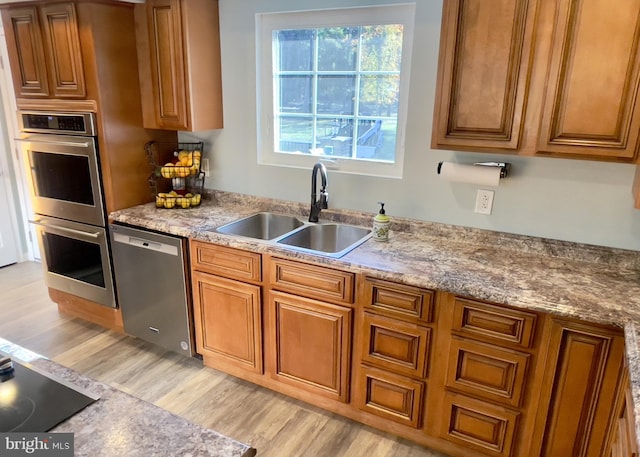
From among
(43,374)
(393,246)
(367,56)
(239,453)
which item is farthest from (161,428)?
(367,56)

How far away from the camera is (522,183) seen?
2088 millimetres

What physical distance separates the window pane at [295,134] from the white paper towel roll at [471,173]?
0.89 m

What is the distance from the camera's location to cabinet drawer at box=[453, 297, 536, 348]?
167cm

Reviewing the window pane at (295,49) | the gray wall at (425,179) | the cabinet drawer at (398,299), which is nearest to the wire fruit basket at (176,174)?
the gray wall at (425,179)

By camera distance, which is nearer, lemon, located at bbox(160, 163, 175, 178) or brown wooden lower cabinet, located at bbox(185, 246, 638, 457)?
brown wooden lower cabinet, located at bbox(185, 246, 638, 457)

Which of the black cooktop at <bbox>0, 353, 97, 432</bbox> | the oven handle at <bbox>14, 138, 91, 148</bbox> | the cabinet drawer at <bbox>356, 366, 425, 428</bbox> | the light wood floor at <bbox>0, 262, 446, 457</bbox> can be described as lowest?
the light wood floor at <bbox>0, 262, 446, 457</bbox>

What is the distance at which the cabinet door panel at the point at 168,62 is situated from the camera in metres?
2.47

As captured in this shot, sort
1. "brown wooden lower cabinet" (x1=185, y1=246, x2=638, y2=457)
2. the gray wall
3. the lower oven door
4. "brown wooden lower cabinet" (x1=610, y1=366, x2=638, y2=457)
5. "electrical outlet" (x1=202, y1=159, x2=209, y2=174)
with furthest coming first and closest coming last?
"electrical outlet" (x1=202, y1=159, x2=209, y2=174) → the lower oven door → the gray wall → "brown wooden lower cabinet" (x1=185, y1=246, x2=638, y2=457) → "brown wooden lower cabinet" (x1=610, y1=366, x2=638, y2=457)

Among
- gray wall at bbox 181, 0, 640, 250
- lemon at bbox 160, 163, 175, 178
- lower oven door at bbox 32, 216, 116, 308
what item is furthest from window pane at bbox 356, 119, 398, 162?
lower oven door at bbox 32, 216, 116, 308

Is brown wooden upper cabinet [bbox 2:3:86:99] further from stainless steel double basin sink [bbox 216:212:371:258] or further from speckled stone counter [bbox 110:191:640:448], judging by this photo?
stainless steel double basin sink [bbox 216:212:371:258]

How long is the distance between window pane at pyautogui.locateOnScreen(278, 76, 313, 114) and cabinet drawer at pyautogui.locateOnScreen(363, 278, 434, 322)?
1214 millimetres

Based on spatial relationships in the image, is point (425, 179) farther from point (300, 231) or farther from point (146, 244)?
point (146, 244)

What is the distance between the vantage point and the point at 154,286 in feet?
8.57

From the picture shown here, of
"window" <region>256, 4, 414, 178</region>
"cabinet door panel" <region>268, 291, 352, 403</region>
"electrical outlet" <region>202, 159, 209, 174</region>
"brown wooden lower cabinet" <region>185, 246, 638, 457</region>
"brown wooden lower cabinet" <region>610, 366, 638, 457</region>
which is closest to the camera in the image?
"brown wooden lower cabinet" <region>610, 366, 638, 457</region>
